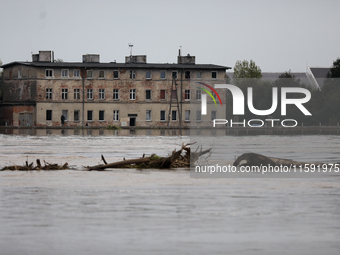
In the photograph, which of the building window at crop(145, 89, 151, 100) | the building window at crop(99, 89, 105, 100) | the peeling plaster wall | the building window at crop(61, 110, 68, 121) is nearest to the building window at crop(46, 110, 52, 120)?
the peeling plaster wall

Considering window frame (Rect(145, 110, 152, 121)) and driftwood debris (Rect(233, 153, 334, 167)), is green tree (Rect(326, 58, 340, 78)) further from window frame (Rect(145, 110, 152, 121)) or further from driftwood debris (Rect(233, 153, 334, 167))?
driftwood debris (Rect(233, 153, 334, 167))

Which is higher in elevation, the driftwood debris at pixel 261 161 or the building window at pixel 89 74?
the building window at pixel 89 74

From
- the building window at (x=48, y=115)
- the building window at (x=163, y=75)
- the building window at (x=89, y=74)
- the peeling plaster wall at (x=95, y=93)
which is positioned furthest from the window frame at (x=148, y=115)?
the building window at (x=48, y=115)

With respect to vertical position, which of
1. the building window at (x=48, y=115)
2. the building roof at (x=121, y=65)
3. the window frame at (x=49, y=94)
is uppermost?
the building roof at (x=121, y=65)

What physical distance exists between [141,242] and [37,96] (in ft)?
277

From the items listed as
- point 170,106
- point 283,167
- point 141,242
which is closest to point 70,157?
point 283,167

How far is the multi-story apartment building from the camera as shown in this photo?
299 ft

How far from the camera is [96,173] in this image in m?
19.2

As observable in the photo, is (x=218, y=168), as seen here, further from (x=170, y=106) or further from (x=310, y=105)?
(x=170, y=106)

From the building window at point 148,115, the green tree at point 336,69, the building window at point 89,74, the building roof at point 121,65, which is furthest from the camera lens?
the green tree at point 336,69

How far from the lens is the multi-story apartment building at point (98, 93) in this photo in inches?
3588

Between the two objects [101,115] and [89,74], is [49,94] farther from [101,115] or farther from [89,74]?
[101,115]

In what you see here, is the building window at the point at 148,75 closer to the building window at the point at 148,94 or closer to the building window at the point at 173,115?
the building window at the point at 148,94

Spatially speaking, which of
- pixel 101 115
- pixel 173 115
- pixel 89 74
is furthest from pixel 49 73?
pixel 173 115
